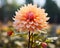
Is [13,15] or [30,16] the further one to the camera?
[13,15]

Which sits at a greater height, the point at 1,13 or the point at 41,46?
the point at 1,13

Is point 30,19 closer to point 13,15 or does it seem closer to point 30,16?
point 30,16

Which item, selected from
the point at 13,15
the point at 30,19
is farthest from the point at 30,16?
the point at 13,15

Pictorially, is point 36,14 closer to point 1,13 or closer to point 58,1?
point 58,1

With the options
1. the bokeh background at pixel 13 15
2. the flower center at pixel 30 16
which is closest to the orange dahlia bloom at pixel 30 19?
the flower center at pixel 30 16

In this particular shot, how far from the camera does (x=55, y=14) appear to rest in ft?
10.2

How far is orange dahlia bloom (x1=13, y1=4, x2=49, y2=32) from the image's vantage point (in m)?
0.83

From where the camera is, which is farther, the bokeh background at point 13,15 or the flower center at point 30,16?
the bokeh background at point 13,15

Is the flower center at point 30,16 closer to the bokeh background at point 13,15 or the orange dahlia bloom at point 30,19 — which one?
the orange dahlia bloom at point 30,19

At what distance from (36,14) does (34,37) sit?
0.43 ft

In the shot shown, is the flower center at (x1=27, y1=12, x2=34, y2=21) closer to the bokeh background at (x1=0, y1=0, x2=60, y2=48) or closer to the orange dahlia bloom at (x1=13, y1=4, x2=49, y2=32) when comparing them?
the orange dahlia bloom at (x1=13, y1=4, x2=49, y2=32)

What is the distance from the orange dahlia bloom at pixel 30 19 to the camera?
0.83 m

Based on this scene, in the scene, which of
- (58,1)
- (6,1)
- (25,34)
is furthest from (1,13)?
(25,34)

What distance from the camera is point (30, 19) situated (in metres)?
0.85
